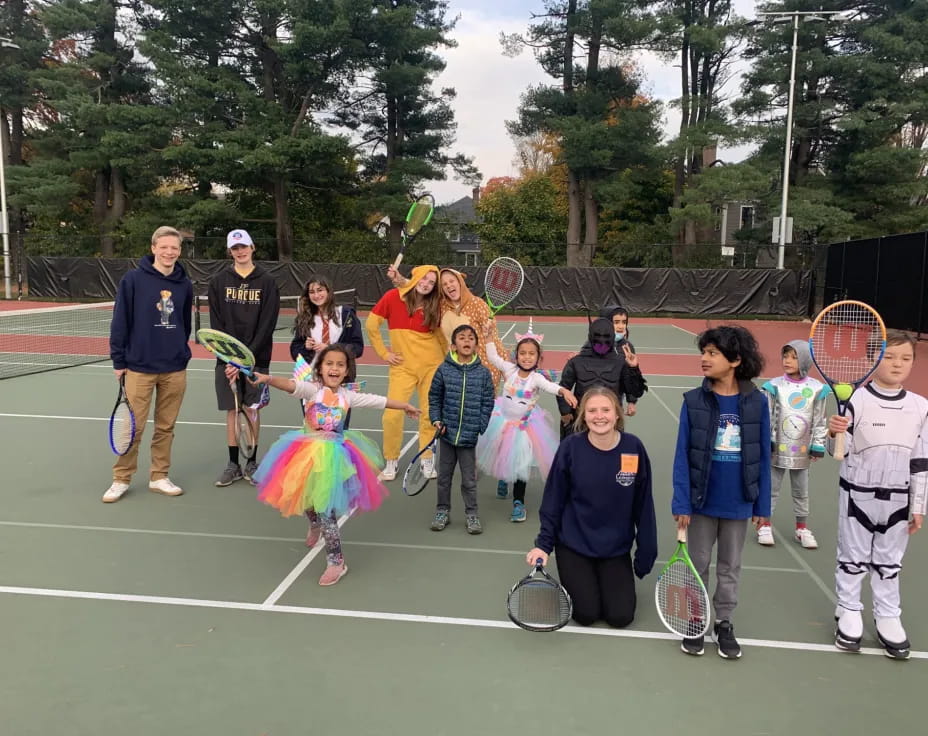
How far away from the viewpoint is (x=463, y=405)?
16.3 feet

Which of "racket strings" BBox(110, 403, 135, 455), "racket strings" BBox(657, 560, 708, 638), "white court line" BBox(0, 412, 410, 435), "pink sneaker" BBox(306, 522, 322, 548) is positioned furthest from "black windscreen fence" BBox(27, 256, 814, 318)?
"racket strings" BBox(657, 560, 708, 638)

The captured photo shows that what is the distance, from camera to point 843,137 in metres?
29.2

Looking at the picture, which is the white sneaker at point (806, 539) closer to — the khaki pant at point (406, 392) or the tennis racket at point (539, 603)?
the tennis racket at point (539, 603)

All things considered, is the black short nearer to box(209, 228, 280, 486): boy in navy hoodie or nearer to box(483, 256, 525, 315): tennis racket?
box(209, 228, 280, 486): boy in navy hoodie

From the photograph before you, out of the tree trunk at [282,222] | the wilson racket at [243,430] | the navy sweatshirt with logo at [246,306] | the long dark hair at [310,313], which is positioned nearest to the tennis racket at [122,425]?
the wilson racket at [243,430]

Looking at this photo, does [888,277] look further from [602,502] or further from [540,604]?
[540,604]

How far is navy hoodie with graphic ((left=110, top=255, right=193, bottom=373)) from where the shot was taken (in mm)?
5504

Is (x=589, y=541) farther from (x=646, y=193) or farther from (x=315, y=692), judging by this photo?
(x=646, y=193)

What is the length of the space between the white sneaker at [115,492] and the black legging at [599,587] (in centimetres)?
362

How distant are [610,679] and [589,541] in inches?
28.4

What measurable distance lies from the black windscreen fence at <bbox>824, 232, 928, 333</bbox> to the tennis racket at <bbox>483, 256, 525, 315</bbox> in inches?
515

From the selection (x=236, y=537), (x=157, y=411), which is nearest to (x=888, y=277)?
(x=157, y=411)

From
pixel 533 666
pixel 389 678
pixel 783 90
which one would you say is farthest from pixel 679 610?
pixel 783 90

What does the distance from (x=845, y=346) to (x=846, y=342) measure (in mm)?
157
